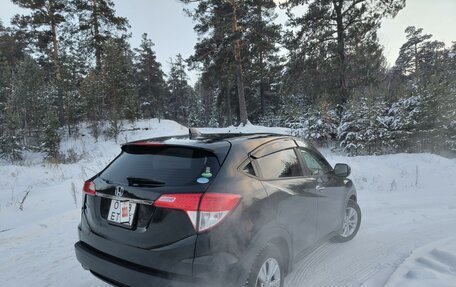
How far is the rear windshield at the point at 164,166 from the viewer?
2398mm

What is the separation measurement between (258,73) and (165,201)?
2706 centimetres

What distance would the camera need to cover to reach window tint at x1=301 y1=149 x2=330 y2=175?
361 cm

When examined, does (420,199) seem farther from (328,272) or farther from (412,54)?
(412,54)

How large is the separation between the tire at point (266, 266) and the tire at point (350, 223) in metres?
1.94

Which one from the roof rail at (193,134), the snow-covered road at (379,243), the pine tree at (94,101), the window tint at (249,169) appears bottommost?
the snow-covered road at (379,243)

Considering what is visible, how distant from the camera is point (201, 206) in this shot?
2203 millimetres

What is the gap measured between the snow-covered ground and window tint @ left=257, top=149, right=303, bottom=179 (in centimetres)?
120

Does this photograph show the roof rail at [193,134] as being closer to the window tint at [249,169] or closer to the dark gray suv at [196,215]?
the dark gray suv at [196,215]

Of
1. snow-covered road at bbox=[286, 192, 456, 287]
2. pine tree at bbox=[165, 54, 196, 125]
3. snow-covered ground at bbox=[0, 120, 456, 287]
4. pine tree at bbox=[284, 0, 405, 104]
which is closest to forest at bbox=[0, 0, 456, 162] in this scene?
pine tree at bbox=[284, 0, 405, 104]

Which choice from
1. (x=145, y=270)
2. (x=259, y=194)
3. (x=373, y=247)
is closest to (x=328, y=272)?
(x=373, y=247)

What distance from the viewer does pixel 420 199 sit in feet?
22.4

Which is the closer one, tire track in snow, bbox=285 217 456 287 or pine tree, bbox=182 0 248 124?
tire track in snow, bbox=285 217 456 287

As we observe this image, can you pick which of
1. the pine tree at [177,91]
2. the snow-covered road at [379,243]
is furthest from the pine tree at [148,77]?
the snow-covered road at [379,243]

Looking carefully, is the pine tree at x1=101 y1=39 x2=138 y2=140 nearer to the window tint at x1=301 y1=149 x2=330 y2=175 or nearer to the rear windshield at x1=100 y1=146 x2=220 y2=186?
the window tint at x1=301 y1=149 x2=330 y2=175
